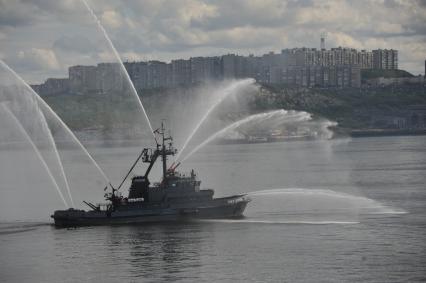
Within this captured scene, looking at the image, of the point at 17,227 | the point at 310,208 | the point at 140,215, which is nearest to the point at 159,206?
the point at 140,215

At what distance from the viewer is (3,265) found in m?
65.9

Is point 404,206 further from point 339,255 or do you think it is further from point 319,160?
point 319,160

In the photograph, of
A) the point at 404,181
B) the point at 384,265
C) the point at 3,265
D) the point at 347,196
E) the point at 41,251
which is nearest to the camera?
the point at 384,265

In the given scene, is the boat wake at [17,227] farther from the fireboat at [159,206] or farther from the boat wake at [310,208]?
the boat wake at [310,208]

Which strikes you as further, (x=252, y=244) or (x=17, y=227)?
(x=17, y=227)

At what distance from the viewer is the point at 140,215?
82.7m

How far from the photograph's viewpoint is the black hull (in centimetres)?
8250

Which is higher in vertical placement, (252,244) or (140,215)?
(140,215)

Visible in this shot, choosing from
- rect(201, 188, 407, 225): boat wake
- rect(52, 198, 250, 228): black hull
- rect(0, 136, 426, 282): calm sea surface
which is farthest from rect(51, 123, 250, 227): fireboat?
rect(201, 188, 407, 225): boat wake

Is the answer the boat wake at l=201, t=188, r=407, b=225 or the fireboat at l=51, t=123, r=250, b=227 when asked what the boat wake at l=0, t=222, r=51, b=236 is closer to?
the fireboat at l=51, t=123, r=250, b=227

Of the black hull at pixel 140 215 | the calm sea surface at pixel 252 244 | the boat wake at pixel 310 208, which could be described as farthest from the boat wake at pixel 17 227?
the boat wake at pixel 310 208

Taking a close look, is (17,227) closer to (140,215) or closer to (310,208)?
(140,215)

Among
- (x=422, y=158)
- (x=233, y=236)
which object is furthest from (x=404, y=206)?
(x=422, y=158)

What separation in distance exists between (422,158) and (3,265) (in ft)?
455
